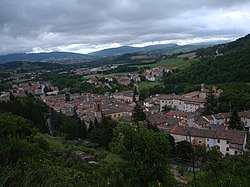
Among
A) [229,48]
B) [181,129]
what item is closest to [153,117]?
[181,129]

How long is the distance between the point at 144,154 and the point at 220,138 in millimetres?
12812

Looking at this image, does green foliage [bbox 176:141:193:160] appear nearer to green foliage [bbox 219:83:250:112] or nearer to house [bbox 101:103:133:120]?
green foliage [bbox 219:83:250:112]

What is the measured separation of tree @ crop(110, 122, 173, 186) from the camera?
1103 centimetres

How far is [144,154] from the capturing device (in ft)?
38.8

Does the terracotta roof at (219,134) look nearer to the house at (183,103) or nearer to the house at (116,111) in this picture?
the house at (116,111)

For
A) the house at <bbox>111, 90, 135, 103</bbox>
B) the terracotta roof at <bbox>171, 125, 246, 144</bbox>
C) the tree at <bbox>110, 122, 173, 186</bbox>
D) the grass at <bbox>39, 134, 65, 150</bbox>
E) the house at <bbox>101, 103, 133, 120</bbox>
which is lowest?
the house at <bbox>111, 90, 135, 103</bbox>

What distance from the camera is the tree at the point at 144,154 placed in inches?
434

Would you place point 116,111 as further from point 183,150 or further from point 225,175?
point 225,175

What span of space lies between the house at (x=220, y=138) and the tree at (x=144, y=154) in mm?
10030

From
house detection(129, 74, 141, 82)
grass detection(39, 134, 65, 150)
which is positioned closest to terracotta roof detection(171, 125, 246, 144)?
grass detection(39, 134, 65, 150)

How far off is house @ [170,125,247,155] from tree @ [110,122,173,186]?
10030 millimetres

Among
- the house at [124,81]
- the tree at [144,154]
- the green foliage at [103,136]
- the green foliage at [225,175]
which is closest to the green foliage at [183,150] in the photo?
the green foliage at [225,175]

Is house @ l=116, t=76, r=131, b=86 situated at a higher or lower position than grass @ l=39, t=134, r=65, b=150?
lower

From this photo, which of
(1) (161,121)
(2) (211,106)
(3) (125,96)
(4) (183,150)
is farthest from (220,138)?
(3) (125,96)
